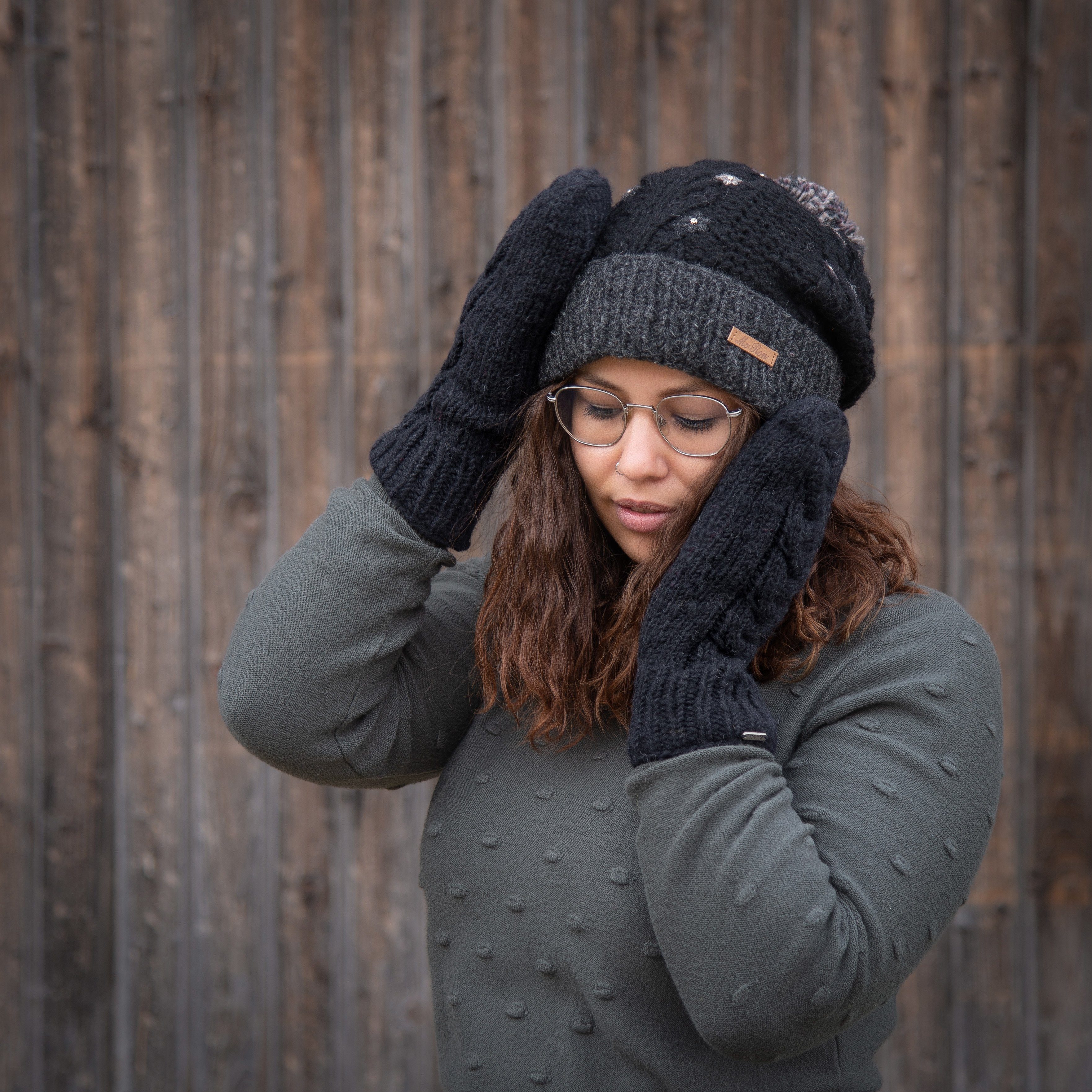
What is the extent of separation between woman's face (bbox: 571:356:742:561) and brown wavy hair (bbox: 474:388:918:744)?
0.02 meters

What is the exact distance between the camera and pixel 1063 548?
7.36 feet

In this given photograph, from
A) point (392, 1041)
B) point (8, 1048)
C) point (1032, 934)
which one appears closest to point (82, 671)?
point (8, 1048)

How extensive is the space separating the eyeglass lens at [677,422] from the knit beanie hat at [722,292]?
3cm

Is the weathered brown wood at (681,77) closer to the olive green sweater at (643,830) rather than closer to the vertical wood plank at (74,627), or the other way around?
the vertical wood plank at (74,627)

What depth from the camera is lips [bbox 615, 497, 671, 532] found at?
3.76 feet

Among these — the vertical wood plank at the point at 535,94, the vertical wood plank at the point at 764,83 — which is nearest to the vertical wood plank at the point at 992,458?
the vertical wood plank at the point at 764,83

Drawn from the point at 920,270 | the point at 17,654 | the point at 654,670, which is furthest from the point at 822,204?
the point at 17,654

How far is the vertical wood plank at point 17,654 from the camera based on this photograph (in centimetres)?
241

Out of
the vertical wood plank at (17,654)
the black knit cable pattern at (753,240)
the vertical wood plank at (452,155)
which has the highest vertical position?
the vertical wood plank at (452,155)

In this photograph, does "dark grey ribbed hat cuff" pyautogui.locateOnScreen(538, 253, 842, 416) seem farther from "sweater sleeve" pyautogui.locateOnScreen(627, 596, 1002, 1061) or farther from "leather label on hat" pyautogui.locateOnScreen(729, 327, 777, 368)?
"sweater sleeve" pyautogui.locateOnScreen(627, 596, 1002, 1061)

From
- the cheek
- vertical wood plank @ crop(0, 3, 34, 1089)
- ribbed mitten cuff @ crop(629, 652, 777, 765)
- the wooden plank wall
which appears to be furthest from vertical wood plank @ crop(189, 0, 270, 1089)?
ribbed mitten cuff @ crop(629, 652, 777, 765)

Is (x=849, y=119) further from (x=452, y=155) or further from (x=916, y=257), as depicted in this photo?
(x=452, y=155)

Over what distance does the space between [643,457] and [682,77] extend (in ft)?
4.99

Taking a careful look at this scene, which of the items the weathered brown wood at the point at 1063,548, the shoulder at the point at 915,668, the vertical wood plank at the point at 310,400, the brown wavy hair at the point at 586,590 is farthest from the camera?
the vertical wood plank at the point at 310,400
